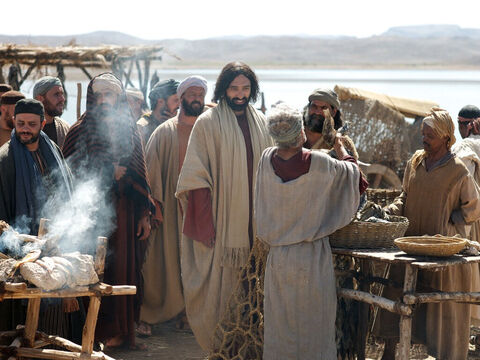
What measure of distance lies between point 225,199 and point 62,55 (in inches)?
419

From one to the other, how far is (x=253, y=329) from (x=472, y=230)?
80.5 inches

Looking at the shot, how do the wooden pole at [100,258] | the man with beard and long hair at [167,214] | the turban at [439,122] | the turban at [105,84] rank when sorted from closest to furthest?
the wooden pole at [100,258] → the turban at [439,122] → the turban at [105,84] → the man with beard and long hair at [167,214]

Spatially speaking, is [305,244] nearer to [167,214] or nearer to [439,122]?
[439,122]

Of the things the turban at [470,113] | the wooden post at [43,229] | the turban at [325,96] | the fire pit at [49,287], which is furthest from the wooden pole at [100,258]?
the turban at [470,113]

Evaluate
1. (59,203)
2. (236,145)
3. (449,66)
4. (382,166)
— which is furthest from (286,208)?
(449,66)

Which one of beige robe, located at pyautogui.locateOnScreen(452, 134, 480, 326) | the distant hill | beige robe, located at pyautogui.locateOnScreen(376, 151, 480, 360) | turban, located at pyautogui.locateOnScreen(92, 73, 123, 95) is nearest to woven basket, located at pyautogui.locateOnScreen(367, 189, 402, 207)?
beige robe, located at pyautogui.locateOnScreen(452, 134, 480, 326)

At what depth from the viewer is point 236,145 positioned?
6.12m

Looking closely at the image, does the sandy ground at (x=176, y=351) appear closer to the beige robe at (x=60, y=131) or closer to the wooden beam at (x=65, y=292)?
the beige robe at (x=60, y=131)

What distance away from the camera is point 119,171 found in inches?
257

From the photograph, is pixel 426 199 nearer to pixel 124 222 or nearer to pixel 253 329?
pixel 253 329

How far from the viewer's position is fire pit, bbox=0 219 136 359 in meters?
4.32

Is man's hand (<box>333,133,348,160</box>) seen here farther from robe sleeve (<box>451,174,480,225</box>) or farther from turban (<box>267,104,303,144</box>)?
robe sleeve (<box>451,174,480,225</box>)

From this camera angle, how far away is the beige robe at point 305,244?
200 inches

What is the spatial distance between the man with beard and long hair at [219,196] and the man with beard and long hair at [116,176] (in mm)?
597
